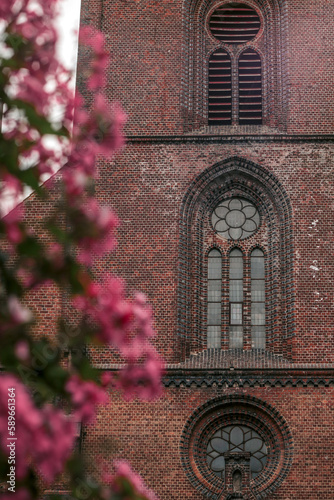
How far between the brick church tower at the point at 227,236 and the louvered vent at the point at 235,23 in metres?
0.03

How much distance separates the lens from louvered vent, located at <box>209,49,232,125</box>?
1873 cm

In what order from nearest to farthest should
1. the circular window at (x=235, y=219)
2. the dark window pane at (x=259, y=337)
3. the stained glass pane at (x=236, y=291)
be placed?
the dark window pane at (x=259, y=337) → the stained glass pane at (x=236, y=291) → the circular window at (x=235, y=219)

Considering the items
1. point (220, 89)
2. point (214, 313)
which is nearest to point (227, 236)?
point (214, 313)

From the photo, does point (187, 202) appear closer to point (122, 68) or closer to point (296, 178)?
point (296, 178)

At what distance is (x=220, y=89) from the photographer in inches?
749

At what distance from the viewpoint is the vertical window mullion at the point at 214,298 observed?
16.8m

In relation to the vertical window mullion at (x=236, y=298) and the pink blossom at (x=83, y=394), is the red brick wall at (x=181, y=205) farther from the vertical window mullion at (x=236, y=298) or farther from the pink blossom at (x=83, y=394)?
the pink blossom at (x=83, y=394)

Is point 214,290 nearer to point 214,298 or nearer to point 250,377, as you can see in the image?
point 214,298

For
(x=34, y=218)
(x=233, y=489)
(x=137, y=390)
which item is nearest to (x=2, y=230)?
(x=137, y=390)

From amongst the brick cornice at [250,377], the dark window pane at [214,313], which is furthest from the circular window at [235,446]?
the dark window pane at [214,313]

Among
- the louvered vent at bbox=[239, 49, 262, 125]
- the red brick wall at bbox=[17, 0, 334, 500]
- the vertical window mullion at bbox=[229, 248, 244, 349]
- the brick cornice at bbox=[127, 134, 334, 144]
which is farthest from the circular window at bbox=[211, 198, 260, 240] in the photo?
the louvered vent at bbox=[239, 49, 262, 125]

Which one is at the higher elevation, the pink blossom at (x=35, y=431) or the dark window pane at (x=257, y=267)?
the dark window pane at (x=257, y=267)

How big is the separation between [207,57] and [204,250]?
4.60m

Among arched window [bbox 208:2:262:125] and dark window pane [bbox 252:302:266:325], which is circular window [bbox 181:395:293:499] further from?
arched window [bbox 208:2:262:125]
